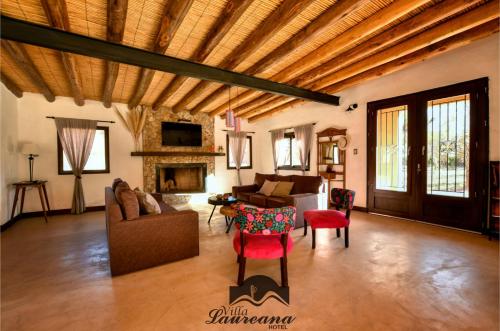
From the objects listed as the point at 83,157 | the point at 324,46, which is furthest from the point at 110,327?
the point at 83,157

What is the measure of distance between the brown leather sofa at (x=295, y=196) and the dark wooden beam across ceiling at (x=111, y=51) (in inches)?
78.1

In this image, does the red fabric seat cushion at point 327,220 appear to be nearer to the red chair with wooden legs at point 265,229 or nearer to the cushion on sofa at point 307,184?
the red chair with wooden legs at point 265,229

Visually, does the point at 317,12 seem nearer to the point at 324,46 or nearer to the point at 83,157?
→ the point at 324,46

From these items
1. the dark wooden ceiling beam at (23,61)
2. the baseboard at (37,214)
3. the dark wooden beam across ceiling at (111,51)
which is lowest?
the baseboard at (37,214)

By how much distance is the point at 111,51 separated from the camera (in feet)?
8.38

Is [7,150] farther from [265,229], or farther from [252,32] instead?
[265,229]

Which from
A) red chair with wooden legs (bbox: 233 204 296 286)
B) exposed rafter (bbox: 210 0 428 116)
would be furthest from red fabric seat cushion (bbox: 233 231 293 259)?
exposed rafter (bbox: 210 0 428 116)

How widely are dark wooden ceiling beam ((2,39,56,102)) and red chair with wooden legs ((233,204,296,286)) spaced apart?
3558 millimetres

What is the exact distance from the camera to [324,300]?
6.10ft

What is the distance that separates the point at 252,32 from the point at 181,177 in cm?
497

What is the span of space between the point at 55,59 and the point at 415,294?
5.45m

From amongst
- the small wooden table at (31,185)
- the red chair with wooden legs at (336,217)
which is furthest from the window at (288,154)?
the small wooden table at (31,185)

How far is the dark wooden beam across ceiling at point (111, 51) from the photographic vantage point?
2160 mm

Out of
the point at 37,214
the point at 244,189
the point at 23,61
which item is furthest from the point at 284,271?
the point at 37,214
